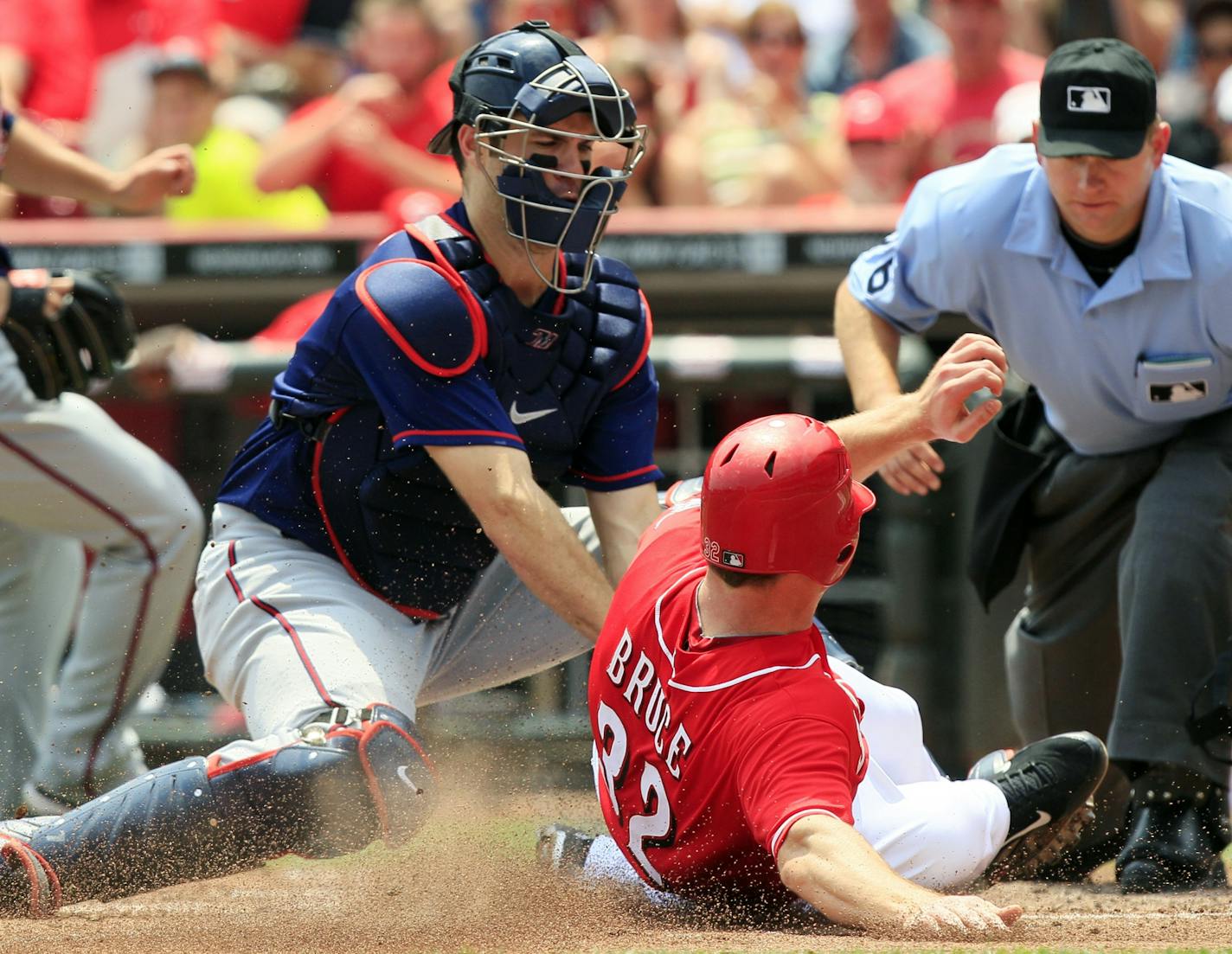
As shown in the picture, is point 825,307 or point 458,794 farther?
point 825,307

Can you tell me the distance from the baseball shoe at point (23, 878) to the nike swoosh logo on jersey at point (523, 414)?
135 centimetres

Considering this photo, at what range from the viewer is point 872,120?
7.84 metres

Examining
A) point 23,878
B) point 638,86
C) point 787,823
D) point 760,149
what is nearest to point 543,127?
point 787,823

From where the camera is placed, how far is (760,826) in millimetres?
3193

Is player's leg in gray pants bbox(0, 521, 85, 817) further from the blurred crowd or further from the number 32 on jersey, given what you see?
the blurred crowd

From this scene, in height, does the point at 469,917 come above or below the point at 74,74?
below

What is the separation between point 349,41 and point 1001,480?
542cm

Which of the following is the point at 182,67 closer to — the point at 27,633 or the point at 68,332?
Answer: the point at 68,332

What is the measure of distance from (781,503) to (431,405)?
3.27 ft

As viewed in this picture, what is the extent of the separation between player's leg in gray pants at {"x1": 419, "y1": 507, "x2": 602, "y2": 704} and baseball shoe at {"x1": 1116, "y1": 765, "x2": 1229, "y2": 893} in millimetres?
1418

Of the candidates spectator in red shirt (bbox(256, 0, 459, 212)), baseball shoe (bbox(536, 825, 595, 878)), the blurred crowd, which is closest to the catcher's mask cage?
baseball shoe (bbox(536, 825, 595, 878))

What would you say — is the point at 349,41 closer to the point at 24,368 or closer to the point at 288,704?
the point at 24,368

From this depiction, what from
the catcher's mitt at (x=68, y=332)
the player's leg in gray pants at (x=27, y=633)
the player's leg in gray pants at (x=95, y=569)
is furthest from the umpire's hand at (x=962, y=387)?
the player's leg in gray pants at (x=27, y=633)

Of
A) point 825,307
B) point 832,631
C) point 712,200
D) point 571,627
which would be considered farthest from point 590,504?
point 712,200
